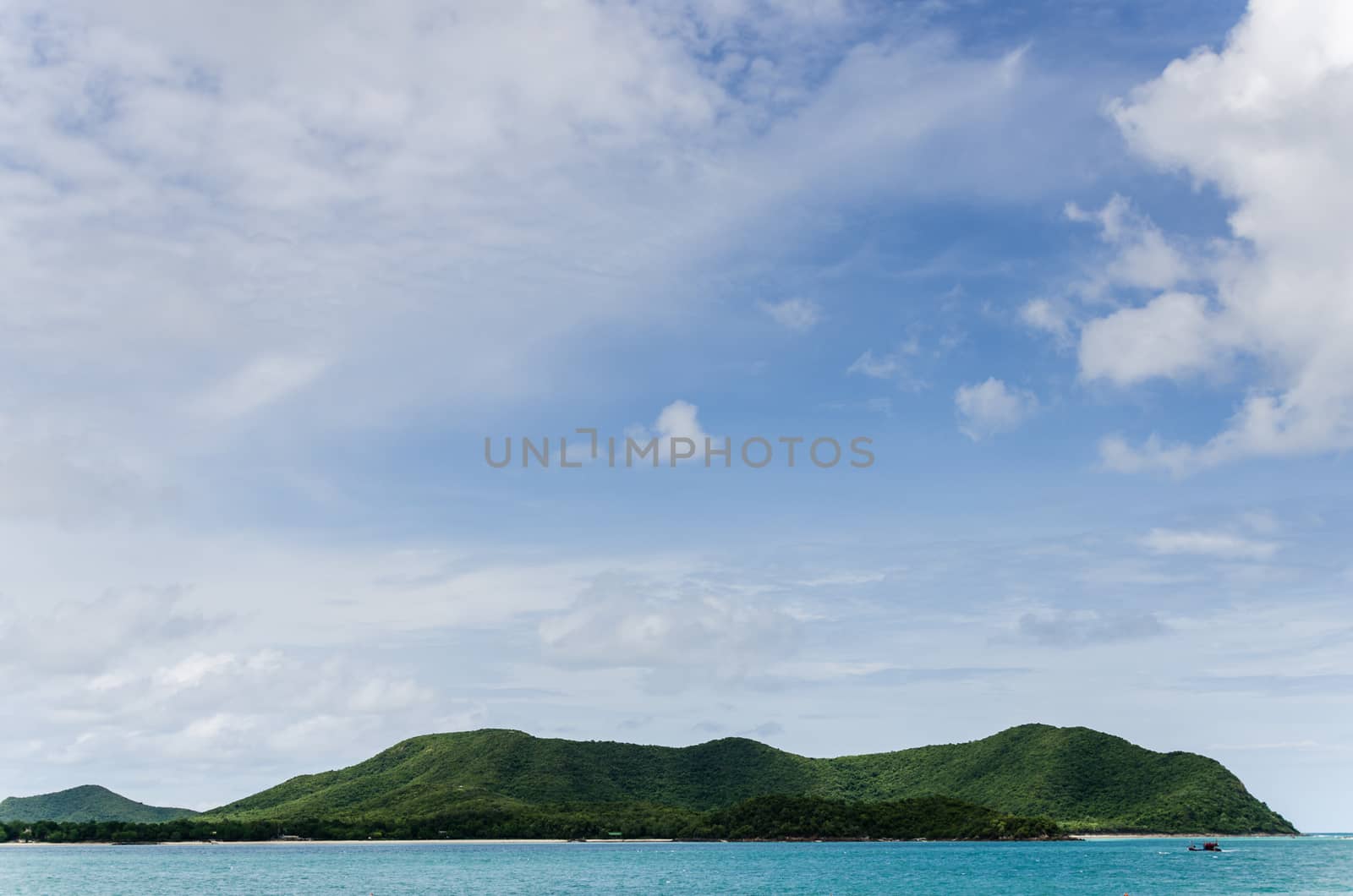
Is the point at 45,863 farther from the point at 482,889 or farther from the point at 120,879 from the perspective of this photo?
the point at 482,889

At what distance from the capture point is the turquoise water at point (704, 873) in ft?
384

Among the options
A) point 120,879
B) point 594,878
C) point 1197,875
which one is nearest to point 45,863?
point 120,879

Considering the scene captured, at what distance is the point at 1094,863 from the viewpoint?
520 ft

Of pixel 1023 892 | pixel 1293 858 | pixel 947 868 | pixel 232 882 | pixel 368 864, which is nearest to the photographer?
pixel 1023 892

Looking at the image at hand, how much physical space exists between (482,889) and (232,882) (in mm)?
33402

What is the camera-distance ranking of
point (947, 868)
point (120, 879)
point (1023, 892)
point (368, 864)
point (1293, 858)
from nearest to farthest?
point (1023, 892)
point (120, 879)
point (947, 868)
point (368, 864)
point (1293, 858)

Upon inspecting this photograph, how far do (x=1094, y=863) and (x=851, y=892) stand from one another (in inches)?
2442

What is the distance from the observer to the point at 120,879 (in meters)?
139

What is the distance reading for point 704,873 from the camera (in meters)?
145

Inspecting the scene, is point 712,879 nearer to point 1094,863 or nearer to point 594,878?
point 594,878

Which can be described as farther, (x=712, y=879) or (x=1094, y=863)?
(x=1094, y=863)

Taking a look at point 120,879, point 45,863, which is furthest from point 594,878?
point 45,863

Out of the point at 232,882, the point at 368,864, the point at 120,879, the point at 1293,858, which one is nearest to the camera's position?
the point at 232,882

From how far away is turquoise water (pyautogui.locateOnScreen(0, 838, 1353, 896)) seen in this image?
117000 millimetres
